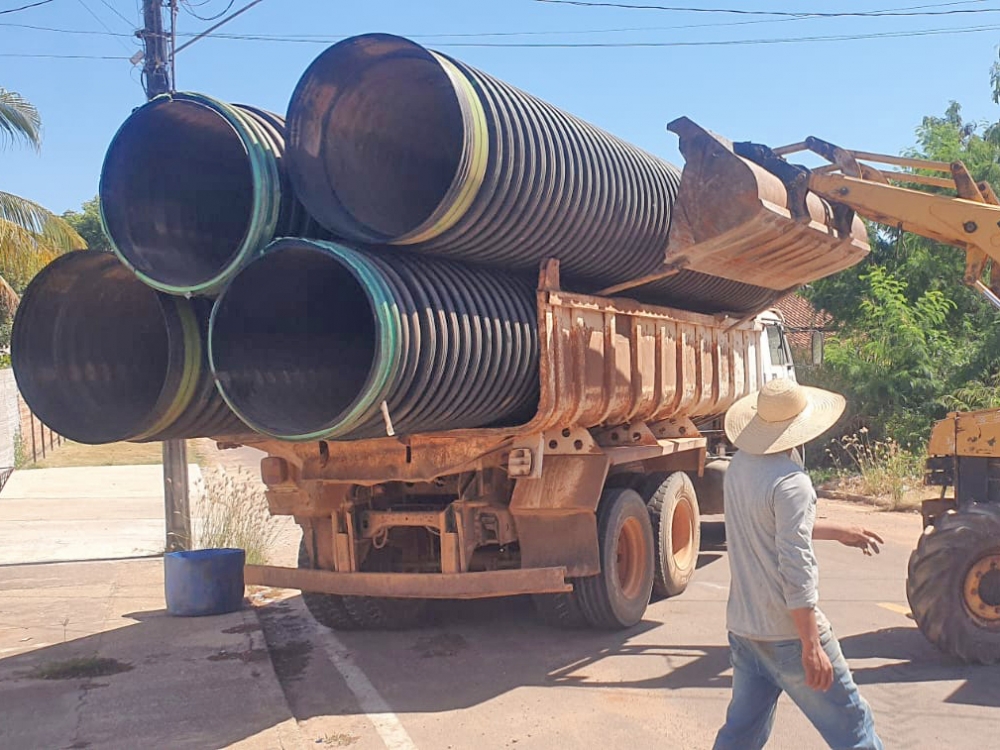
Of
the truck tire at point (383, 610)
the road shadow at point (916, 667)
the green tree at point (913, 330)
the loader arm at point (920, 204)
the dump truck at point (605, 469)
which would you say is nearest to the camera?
the road shadow at point (916, 667)

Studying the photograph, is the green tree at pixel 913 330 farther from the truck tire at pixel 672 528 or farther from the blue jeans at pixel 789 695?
the blue jeans at pixel 789 695

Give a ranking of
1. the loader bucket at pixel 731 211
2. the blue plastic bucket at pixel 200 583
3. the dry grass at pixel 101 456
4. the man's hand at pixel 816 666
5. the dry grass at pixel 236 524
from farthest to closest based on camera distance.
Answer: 1. the dry grass at pixel 101 456
2. the dry grass at pixel 236 524
3. the blue plastic bucket at pixel 200 583
4. the loader bucket at pixel 731 211
5. the man's hand at pixel 816 666

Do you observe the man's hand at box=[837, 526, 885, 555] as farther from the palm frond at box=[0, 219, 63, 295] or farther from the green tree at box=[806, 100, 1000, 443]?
the palm frond at box=[0, 219, 63, 295]

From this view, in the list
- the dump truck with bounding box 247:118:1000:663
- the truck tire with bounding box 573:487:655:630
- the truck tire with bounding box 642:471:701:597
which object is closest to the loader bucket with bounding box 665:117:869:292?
the dump truck with bounding box 247:118:1000:663

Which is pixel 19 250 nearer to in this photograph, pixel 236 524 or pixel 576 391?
pixel 236 524

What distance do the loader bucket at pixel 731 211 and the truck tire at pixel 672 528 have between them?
Answer: 1.87 meters

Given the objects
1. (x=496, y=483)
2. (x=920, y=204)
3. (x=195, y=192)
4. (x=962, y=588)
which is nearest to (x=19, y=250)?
(x=195, y=192)

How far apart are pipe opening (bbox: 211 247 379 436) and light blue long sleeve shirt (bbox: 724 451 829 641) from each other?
2.05 m

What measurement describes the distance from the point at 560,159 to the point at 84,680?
167 inches

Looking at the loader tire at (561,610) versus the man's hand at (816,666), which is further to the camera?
the loader tire at (561,610)

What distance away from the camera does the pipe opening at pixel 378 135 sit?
607 cm

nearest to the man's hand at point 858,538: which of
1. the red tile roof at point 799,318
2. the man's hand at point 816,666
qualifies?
the man's hand at point 816,666

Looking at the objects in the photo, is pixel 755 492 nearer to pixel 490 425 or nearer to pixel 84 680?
pixel 490 425

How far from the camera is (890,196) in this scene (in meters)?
6.88
